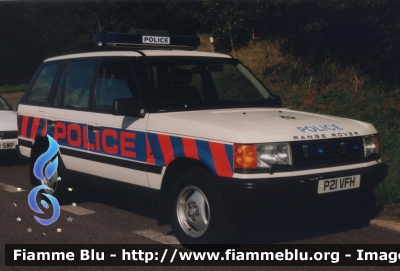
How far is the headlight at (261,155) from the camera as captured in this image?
192 inches

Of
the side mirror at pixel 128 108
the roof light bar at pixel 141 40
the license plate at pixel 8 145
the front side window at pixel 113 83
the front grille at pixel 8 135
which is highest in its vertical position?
the roof light bar at pixel 141 40

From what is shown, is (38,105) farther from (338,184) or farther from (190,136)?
(338,184)

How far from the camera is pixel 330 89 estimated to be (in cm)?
1277

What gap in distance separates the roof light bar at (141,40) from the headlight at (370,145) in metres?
2.66

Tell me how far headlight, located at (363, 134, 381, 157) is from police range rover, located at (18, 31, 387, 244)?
1 centimetres

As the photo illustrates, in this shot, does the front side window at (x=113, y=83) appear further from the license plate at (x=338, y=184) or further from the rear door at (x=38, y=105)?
the license plate at (x=338, y=184)

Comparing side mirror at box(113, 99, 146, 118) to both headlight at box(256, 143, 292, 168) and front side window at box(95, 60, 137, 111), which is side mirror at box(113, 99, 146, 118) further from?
headlight at box(256, 143, 292, 168)

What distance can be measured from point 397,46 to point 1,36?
1118 inches

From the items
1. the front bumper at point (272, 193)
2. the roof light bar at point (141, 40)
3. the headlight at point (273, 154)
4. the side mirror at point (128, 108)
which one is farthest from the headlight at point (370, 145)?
the roof light bar at point (141, 40)

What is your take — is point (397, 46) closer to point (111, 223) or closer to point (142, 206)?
point (142, 206)

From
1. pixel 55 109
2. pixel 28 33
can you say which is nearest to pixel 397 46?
pixel 55 109

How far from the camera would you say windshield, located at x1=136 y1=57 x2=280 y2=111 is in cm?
605

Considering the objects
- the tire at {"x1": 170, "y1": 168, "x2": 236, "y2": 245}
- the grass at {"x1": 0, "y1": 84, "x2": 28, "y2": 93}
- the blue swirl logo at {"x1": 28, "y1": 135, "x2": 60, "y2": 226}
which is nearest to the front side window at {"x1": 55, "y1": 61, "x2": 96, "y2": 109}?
the blue swirl logo at {"x1": 28, "y1": 135, "x2": 60, "y2": 226}

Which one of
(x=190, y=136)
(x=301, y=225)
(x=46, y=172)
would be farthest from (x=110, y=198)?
(x=190, y=136)
